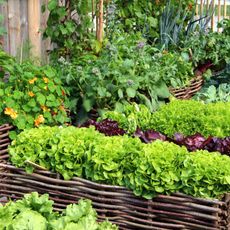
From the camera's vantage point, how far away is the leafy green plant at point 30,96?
4402 millimetres

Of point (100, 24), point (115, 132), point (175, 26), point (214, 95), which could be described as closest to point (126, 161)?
point (115, 132)

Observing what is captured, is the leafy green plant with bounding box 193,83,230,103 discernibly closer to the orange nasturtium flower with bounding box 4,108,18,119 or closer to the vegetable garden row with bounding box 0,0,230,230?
the vegetable garden row with bounding box 0,0,230,230

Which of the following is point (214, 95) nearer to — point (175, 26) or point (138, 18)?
point (175, 26)

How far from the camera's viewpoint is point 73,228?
2402 millimetres

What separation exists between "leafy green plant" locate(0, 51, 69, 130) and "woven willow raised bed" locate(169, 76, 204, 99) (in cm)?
139

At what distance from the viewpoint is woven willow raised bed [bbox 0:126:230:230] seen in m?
3.05

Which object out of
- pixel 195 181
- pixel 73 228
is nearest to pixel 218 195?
pixel 195 181

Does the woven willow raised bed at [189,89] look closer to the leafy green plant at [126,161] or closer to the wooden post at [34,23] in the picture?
the wooden post at [34,23]

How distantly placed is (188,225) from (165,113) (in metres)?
1.23

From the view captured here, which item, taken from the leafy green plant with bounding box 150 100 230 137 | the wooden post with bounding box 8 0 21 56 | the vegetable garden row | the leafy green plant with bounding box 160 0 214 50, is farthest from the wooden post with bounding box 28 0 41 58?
the leafy green plant with bounding box 150 100 230 137

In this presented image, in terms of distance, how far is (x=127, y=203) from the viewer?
3197 mm

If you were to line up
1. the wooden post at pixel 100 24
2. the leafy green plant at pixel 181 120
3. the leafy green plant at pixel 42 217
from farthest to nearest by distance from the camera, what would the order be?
the wooden post at pixel 100 24
the leafy green plant at pixel 181 120
the leafy green plant at pixel 42 217

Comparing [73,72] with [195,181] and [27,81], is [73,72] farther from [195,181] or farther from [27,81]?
[195,181]

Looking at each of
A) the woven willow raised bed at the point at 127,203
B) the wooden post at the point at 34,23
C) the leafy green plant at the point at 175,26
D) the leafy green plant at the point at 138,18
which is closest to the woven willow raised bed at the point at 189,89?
the leafy green plant at the point at 175,26
